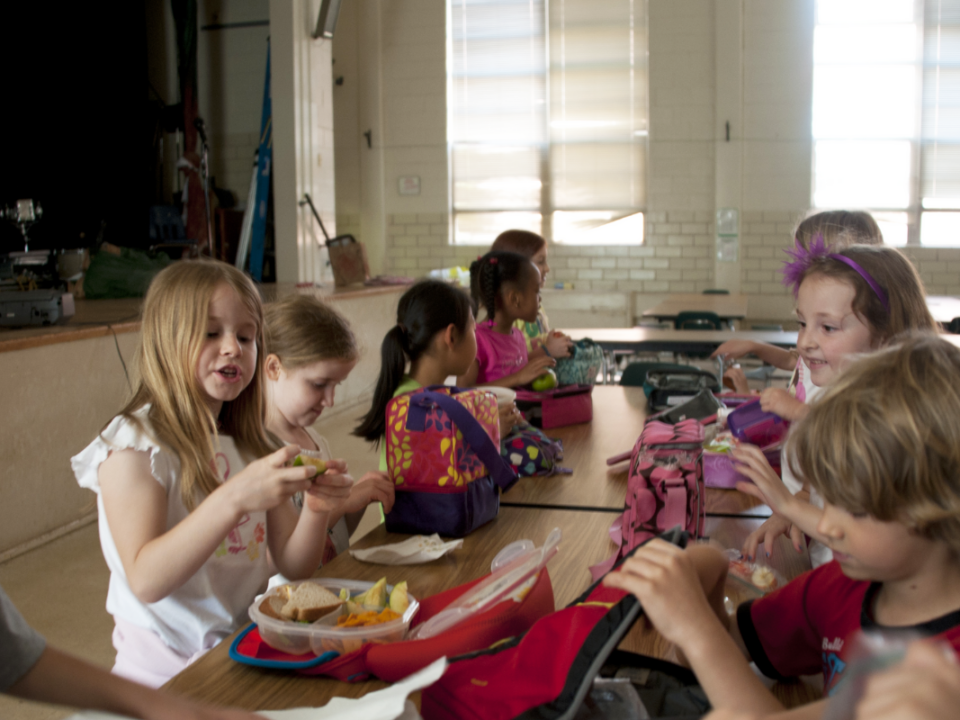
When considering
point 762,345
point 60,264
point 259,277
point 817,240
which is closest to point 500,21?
point 259,277

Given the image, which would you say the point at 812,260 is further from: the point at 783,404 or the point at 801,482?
the point at 801,482

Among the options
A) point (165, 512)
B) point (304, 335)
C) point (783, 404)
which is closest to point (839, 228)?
point (783, 404)

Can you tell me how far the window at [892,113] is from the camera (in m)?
8.41

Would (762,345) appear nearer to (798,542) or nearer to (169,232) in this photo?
(798,542)

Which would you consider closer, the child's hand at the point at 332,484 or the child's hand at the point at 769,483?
the child's hand at the point at 769,483

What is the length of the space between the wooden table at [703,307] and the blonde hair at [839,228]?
4.05 metres

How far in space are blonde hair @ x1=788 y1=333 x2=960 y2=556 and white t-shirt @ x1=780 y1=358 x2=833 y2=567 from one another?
337 millimetres

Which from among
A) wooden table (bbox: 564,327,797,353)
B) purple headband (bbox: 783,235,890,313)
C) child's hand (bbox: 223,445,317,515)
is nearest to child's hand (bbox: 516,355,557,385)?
purple headband (bbox: 783,235,890,313)

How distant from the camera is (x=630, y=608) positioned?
0.89 m

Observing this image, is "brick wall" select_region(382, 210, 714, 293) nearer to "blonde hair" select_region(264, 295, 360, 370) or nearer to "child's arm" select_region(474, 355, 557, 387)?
"child's arm" select_region(474, 355, 557, 387)

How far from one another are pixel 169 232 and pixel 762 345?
6.50m

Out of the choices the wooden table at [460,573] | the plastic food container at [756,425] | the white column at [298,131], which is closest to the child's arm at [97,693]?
the wooden table at [460,573]

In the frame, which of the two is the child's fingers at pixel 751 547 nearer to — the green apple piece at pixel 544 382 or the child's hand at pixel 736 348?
the green apple piece at pixel 544 382

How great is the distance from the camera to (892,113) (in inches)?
335
